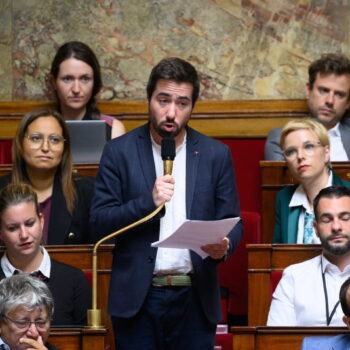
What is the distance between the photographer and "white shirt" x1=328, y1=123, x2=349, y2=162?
2457mm

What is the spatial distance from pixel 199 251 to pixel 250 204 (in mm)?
879

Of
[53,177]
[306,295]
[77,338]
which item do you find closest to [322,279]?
[306,295]

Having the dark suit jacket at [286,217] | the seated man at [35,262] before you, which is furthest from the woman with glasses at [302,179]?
the seated man at [35,262]

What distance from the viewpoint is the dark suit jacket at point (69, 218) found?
2045 millimetres

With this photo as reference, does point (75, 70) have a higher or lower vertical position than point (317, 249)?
higher

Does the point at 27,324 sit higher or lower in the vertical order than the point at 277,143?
lower

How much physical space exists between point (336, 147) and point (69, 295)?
91 cm

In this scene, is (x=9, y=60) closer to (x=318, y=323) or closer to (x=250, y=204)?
(x=250, y=204)

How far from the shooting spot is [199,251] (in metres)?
1.64

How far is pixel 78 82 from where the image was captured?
2.49 m

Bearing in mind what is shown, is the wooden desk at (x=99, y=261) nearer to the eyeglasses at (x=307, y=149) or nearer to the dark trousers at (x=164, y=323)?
the dark trousers at (x=164, y=323)

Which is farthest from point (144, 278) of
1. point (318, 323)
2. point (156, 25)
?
point (156, 25)

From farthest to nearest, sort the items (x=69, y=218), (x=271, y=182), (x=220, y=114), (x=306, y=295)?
(x=220, y=114) < (x=271, y=182) < (x=69, y=218) < (x=306, y=295)

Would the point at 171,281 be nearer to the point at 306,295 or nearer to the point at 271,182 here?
the point at 306,295
